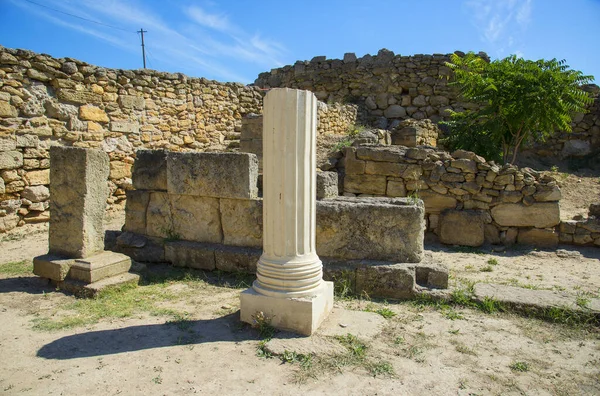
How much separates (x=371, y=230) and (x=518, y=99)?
6.40 meters

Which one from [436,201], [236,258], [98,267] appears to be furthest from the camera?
[436,201]

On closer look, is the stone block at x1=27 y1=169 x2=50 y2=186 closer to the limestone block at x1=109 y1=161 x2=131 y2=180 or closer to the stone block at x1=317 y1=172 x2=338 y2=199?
the limestone block at x1=109 y1=161 x2=131 y2=180

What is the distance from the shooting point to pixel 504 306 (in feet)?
13.4

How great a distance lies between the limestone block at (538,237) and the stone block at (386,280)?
12.1 feet

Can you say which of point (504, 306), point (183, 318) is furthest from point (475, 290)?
point (183, 318)

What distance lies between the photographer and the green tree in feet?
28.9

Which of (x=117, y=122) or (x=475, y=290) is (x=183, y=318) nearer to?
(x=475, y=290)

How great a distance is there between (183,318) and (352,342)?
1608 mm

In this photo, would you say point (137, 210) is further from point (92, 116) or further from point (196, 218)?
point (92, 116)

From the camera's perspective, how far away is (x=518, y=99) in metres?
8.95

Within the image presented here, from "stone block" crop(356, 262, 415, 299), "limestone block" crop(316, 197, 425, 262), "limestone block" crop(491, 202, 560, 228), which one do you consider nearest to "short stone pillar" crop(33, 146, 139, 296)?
"limestone block" crop(316, 197, 425, 262)

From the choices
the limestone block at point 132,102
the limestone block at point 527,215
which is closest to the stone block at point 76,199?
the limestone block at point 132,102

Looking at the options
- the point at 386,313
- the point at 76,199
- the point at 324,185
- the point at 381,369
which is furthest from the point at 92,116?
the point at 381,369

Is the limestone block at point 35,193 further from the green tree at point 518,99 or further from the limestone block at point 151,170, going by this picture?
the green tree at point 518,99
